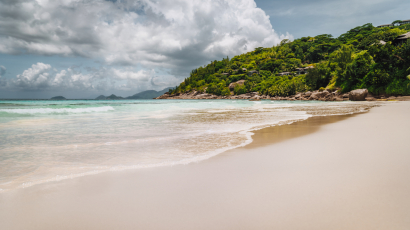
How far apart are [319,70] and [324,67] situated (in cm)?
172

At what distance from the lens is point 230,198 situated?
2.24m

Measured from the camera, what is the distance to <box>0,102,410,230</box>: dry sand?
1833mm

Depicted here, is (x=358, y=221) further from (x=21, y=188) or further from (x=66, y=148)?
(x=66, y=148)

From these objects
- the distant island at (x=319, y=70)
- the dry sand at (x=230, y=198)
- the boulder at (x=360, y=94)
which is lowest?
the dry sand at (x=230, y=198)

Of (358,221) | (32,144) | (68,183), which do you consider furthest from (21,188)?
(358,221)

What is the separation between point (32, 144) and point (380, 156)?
765 cm

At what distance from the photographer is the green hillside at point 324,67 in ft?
129

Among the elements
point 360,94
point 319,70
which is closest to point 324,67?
point 319,70

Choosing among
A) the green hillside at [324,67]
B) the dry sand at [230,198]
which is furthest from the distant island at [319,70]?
the dry sand at [230,198]

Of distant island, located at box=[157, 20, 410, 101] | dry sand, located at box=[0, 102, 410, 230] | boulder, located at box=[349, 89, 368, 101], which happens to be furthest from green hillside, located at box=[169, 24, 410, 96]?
dry sand, located at box=[0, 102, 410, 230]

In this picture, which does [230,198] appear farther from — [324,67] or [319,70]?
[319,70]

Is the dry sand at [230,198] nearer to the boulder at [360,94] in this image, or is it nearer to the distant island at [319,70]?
the boulder at [360,94]

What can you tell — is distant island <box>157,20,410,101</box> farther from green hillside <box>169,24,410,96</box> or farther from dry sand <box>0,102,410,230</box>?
dry sand <box>0,102,410,230</box>

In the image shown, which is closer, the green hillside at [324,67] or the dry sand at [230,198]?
the dry sand at [230,198]
